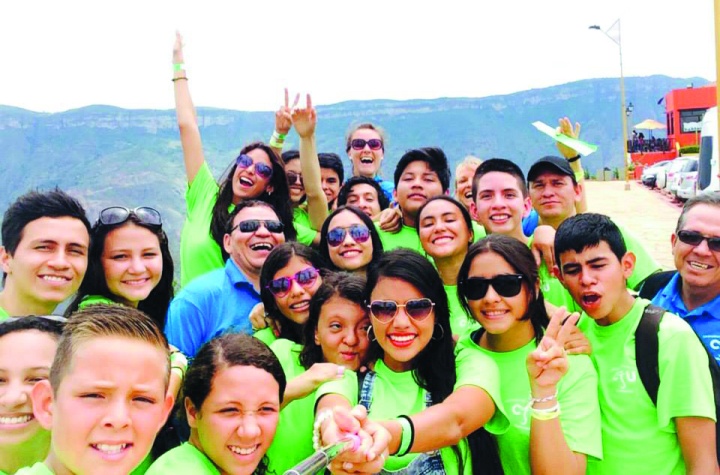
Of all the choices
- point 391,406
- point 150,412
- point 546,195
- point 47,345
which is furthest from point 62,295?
point 546,195

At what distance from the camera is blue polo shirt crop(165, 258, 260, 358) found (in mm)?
3824

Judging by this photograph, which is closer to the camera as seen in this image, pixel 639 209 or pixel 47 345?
pixel 47 345

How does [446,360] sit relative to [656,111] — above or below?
below

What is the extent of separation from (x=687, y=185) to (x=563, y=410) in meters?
25.3

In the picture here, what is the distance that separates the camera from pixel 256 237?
427cm

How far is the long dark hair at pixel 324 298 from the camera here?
3.30 metres

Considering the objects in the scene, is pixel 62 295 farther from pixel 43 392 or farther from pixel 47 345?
pixel 43 392

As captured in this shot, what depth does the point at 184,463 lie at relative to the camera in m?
2.43

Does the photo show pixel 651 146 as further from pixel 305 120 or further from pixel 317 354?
pixel 317 354

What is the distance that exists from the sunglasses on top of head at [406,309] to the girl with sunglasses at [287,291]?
2.72 ft

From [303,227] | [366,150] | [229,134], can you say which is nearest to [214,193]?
[303,227]

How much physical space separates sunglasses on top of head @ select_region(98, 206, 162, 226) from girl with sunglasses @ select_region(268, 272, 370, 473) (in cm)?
105

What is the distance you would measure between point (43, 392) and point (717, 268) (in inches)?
132

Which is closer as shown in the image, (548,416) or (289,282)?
(548,416)
